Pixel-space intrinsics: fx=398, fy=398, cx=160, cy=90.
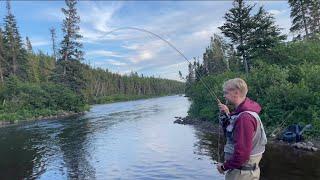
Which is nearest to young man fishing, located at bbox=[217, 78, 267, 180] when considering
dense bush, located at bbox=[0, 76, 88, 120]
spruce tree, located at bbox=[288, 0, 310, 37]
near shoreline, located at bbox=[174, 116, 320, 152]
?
near shoreline, located at bbox=[174, 116, 320, 152]

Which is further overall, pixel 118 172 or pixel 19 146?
pixel 19 146

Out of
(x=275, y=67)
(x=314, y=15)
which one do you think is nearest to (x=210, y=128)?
(x=275, y=67)

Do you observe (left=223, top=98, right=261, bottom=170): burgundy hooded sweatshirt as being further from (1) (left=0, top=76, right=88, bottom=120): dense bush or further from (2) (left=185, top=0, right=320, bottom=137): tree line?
(1) (left=0, top=76, right=88, bottom=120): dense bush

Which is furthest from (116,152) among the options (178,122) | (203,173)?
(178,122)

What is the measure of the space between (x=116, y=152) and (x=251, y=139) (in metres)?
17.8

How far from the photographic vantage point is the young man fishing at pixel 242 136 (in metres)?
4.90

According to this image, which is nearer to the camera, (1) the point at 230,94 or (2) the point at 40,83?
(1) the point at 230,94

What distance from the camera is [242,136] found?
192 inches

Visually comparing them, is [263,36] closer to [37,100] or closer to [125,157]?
[125,157]

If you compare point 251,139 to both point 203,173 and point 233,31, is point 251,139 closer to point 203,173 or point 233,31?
point 203,173

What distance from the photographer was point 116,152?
2212 cm

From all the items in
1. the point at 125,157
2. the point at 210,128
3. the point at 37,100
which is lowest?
the point at 125,157

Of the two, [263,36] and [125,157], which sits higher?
[263,36]

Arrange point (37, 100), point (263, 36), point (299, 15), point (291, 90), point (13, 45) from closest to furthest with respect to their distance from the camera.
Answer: point (291, 90), point (263, 36), point (299, 15), point (37, 100), point (13, 45)
